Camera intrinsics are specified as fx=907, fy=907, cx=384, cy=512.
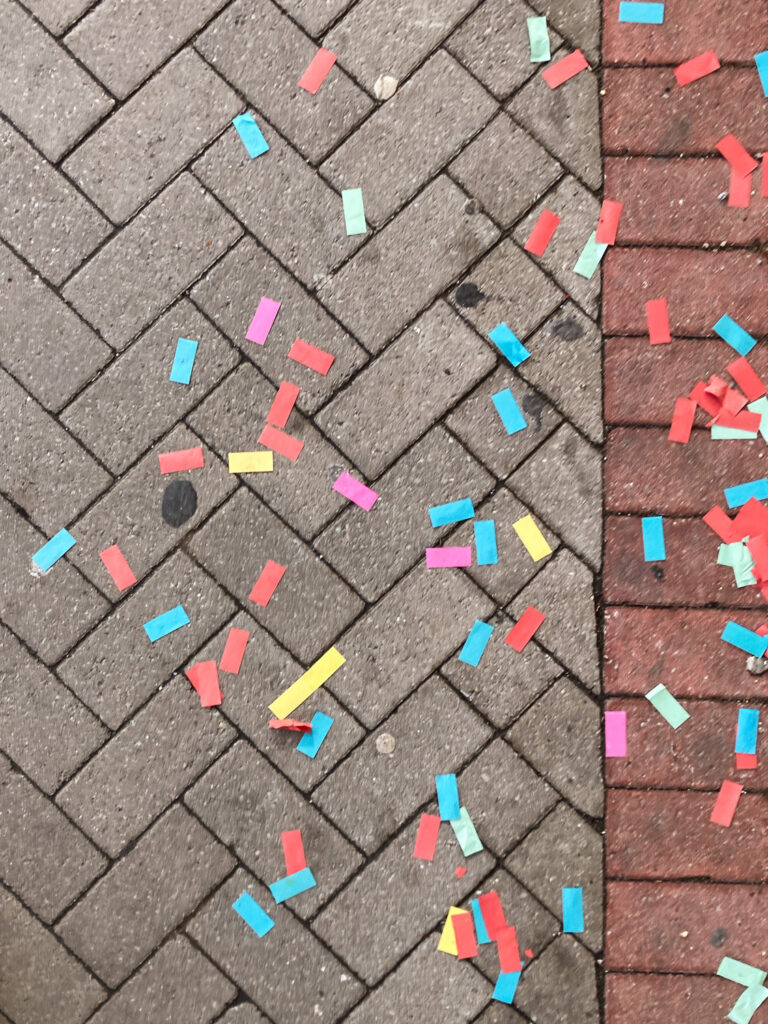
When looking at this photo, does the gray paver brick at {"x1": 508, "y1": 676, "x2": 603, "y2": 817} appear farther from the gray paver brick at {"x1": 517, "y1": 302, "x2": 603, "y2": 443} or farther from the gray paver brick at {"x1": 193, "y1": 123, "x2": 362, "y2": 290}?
the gray paver brick at {"x1": 193, "y1": 123, "x2": 362, "y2": 290}

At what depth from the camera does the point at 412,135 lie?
8.81 feet

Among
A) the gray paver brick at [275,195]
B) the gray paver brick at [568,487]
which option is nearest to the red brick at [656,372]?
the gray paver brick at [568,487]

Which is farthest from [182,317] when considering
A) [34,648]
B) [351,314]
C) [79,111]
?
[34,648]

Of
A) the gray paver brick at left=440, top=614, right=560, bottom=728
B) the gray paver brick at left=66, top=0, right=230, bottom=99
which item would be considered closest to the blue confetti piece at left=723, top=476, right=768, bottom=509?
the gray paver brick at left=440, top=614, right=560, bottom=728

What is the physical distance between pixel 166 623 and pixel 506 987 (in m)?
1.42

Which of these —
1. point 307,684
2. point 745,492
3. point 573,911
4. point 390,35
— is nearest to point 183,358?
point 307,684

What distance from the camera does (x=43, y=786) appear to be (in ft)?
8.74

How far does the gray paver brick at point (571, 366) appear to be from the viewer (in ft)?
8.68

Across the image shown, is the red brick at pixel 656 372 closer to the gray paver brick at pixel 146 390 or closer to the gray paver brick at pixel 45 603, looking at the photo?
the gray paver brick at pixel 146 390

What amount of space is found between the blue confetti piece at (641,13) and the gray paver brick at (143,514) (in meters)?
1.78

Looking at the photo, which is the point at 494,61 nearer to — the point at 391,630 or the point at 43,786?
the point at 391,630

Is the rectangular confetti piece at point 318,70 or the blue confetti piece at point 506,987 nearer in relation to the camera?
the blue confetti piece at point 506,987

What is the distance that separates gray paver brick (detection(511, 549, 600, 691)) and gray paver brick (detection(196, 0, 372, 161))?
1413 millimetres

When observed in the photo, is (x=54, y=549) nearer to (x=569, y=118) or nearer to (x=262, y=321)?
(x=262, y=321)
